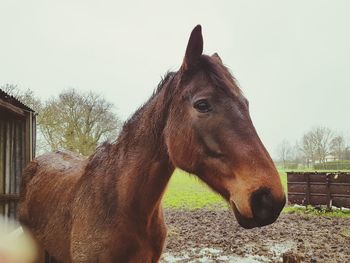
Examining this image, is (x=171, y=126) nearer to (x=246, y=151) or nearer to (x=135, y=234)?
(x=246, y=151)

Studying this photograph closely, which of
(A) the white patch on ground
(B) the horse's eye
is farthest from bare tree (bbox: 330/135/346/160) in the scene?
(B) the horse's eye

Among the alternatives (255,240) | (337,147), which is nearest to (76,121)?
(255,240)

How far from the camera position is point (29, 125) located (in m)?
5.91

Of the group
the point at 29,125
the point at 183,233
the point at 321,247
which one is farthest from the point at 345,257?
the point at 29,125

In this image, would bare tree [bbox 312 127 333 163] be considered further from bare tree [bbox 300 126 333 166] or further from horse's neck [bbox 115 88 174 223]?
horse's neck [bbox 115 88 174 223]

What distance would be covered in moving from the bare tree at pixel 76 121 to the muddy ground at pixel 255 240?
881 cm

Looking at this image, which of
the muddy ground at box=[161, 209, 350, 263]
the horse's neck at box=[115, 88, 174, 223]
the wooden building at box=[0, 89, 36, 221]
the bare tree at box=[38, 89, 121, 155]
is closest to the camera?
the horse's neck at box=[115, 88, 174, 223]

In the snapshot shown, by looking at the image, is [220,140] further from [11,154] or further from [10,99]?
[11,154]

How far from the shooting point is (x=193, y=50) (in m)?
2.38

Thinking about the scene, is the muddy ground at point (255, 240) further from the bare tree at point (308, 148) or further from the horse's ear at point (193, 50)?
the bare tree at point (308, 148)

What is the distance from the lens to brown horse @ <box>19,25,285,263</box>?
1.86 meters

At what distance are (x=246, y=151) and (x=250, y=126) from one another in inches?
8.2

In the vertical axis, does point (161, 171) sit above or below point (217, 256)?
above

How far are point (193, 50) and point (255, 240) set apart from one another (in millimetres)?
7900
